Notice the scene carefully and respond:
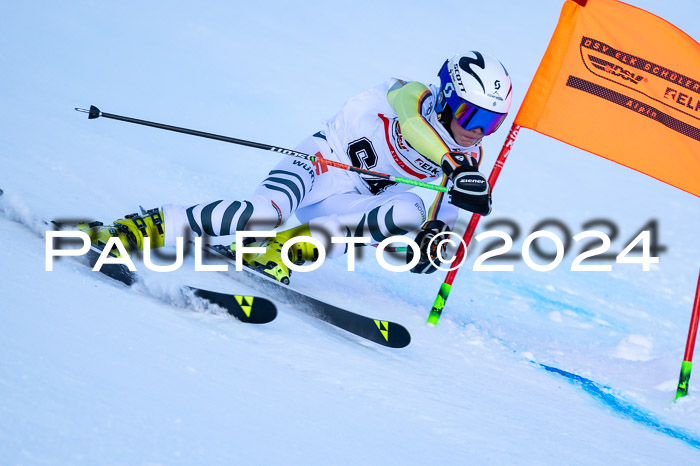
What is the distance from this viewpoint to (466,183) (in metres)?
2.92

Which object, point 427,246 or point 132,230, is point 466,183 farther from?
point 132,230

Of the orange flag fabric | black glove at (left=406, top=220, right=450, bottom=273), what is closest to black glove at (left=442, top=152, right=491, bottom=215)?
black glove at (left=406, top=220, right=450, bottom=273)

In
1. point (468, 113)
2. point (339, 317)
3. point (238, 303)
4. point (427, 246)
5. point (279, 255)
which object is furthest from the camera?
point (279, 255)

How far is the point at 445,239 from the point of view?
340 cm

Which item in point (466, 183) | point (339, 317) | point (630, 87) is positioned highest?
point (630, 87)

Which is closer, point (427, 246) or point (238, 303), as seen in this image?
point (238, 303)

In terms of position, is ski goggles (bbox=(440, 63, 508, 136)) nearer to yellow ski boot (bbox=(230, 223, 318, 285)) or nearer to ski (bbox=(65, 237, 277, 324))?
yellow ski boot (bbox=(230, 223, 318, 285))

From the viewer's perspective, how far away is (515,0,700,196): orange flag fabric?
3.50 metres

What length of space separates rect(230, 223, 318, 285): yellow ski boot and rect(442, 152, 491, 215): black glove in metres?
0.88

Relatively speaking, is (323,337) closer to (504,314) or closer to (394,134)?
(394,134)

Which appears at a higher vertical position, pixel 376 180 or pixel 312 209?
pixel 376 180

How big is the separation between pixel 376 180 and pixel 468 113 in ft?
2.22

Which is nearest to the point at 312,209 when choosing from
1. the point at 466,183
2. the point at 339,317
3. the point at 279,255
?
the point at 279,255

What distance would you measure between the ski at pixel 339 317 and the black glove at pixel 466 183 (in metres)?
0.61
